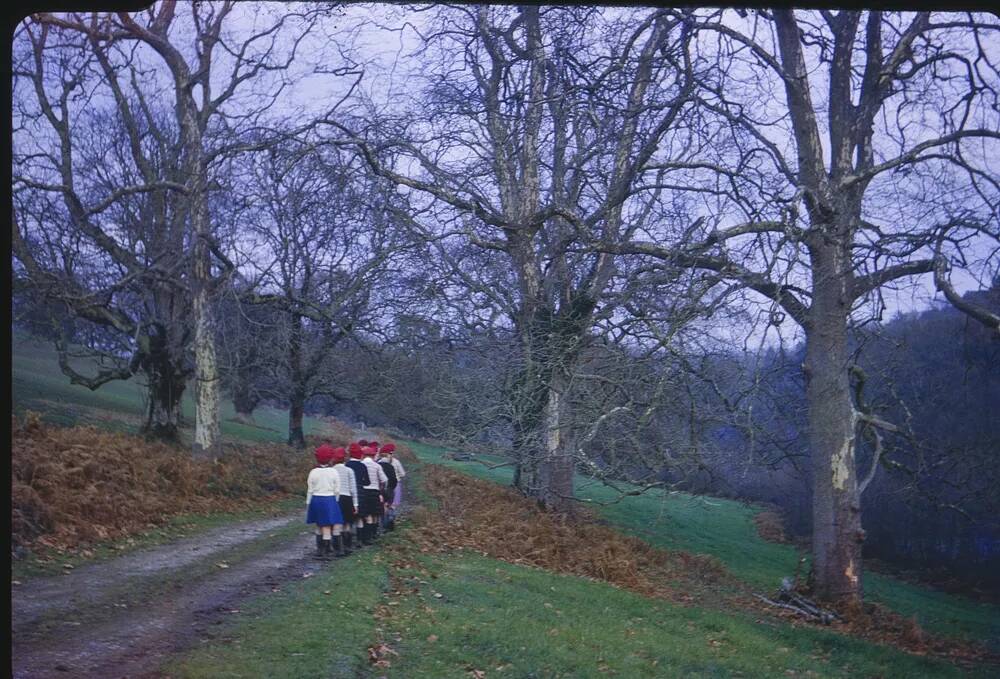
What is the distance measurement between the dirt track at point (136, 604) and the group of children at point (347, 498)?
51cm

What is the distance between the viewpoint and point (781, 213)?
1134cm

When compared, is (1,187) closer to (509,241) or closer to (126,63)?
(509,241)

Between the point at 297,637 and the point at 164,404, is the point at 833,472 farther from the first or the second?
the point at 164,404

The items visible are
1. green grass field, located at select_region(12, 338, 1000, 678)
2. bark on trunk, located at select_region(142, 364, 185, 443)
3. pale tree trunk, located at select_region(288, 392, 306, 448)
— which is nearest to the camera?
green grass field, located at select_region(12, 338, 1000, 678)

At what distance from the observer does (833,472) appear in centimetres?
1388

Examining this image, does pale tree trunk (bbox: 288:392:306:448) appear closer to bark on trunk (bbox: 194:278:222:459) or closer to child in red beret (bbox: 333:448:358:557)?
bark on trunk (bbox: 194:278:222:459)

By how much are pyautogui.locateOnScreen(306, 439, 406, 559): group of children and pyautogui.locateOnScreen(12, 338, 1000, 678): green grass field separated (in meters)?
0.48

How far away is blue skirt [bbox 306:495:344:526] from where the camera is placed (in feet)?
38.2

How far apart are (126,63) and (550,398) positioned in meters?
11.8

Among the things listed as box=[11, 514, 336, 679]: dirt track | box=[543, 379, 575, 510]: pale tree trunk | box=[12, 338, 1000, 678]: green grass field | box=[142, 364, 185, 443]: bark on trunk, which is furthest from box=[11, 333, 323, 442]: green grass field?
box=[543, 379, 575, 510]: pale tree trunk

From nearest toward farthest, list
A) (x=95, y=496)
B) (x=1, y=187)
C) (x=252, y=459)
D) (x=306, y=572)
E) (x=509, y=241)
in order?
(x=1, y=187)
(x=306, y=572)
(x=95, y=496)
(x=509, y=241)
(x=252, y=459)

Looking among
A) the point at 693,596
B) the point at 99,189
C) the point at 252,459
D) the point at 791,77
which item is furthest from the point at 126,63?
the point at 693,596

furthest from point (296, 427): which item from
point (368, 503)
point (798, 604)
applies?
point (798, 604)

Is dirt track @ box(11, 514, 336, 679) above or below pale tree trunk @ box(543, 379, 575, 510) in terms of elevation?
below
